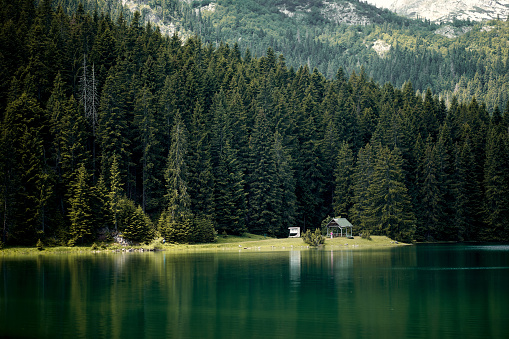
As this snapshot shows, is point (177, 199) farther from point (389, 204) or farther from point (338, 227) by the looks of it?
point (389, 204)

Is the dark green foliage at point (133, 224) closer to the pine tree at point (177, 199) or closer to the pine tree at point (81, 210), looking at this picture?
the pine tree at point (177, 199)

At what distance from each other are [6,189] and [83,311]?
54.8 metres

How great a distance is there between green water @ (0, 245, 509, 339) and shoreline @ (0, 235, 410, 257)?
24354 mm

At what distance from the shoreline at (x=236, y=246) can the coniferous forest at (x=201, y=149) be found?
86.9 inches

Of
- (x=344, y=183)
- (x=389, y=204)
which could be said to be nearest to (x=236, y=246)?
(x=389, y=204)

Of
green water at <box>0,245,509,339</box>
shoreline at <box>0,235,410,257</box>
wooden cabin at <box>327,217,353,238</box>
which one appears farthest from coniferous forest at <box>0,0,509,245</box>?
green water at <box>0,245,509,339</box>

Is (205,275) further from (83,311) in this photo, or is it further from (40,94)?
(40,94)

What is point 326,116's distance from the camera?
132125mm

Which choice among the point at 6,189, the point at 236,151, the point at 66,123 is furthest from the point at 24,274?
the point at 236,151

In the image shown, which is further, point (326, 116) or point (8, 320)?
point (326, 116)

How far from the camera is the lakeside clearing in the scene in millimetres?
81850

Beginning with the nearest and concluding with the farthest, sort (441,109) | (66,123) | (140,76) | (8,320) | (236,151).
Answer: (8,320)
(66,123)
(236,151)
(140,76)
(441,109)

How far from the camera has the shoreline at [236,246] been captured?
3193 inches

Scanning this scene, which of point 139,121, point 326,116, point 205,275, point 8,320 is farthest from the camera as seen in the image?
point 326,116
